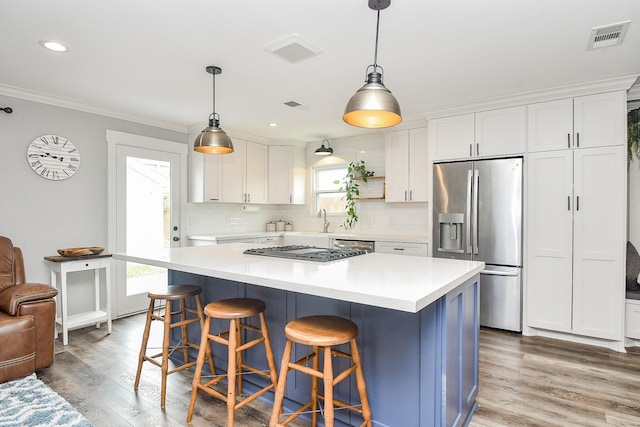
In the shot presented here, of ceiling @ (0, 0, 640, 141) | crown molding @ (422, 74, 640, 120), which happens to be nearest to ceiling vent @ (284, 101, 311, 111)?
ceiling @ (0, 0, 640, 141)

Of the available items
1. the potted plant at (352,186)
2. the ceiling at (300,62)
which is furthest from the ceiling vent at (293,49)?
the potted plant at (352,186)

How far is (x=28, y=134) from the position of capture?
348 centimetres

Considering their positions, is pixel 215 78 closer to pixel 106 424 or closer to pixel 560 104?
pixel 106 424

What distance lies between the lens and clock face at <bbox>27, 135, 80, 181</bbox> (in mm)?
3512

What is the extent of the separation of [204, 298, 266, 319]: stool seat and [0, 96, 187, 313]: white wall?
2.57 metres

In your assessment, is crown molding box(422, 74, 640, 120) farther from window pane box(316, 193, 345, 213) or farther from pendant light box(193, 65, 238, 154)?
pendant light box(193, 65, 238, 154)

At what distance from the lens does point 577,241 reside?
3.35 meters

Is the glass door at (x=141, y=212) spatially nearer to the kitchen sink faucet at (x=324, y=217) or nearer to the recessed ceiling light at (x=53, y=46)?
the recessed ceiling light at (x=53, y=46)

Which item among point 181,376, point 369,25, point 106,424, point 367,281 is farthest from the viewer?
point 181,376

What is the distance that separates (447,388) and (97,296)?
A: 144 inches

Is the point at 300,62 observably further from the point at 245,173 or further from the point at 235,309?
the point at 245,173

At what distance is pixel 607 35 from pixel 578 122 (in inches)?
45.1

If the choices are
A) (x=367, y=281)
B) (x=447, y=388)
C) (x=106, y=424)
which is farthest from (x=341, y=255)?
(x=106, y=424)

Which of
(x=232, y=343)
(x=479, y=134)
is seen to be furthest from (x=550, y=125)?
(x=232, y=343)
